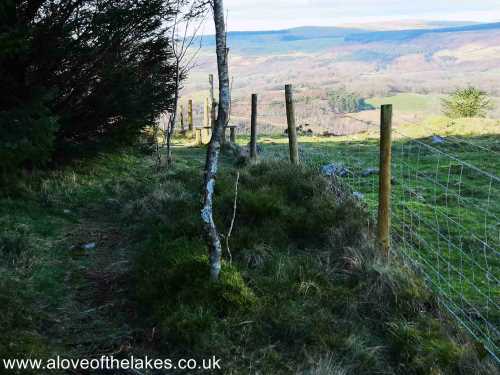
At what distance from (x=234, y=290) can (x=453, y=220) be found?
3.86 meters

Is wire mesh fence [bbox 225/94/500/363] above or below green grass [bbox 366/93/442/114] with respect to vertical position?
above

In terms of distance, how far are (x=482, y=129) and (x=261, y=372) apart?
18613 mm

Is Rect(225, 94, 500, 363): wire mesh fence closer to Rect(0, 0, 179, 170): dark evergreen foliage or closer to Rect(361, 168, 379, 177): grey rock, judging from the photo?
Rect(361, 168, 379, 177): grey rock

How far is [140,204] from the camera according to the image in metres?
6.84

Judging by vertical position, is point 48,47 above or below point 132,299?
above

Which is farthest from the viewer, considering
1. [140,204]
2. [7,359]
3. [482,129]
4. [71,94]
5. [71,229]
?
[482,129]

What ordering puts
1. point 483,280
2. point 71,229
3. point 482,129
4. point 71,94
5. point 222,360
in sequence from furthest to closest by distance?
point 482,129 → point 71,94 → point 71,229 → point 483,280 → point 222,360

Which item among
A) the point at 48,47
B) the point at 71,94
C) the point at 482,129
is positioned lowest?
the point at 482,129

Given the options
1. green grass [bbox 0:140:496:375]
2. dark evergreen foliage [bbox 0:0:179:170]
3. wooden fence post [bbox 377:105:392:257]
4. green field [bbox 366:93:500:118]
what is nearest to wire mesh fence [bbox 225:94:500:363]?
wooden fence post [bbox 377:105:392:257]

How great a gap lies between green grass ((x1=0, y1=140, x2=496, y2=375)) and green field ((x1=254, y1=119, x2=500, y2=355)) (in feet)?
1.77

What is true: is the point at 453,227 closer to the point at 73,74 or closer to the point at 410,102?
the point at 73,74

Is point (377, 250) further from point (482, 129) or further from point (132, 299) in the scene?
point (482, 129)

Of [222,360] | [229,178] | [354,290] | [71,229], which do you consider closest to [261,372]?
[222,360]

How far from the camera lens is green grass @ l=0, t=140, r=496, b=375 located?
3496mm
